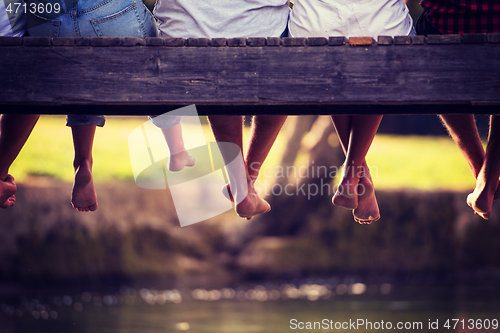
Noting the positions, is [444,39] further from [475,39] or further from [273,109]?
[273,109]

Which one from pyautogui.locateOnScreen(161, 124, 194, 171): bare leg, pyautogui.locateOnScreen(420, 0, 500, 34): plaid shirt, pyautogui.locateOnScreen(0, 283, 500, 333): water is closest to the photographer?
pyautogui.locateOnScreen(420, 0, 500, 34): plaid shirt

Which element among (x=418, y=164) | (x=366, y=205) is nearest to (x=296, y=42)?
(x=366, y=205)

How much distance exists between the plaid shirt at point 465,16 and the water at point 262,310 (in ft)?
10.0

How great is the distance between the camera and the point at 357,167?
5.92 ft

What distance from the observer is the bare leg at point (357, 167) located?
1726 millimetres

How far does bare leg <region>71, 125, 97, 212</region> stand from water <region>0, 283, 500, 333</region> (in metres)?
2.46

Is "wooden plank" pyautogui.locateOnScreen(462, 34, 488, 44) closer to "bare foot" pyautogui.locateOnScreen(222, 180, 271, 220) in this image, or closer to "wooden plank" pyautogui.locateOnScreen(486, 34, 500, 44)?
"wooden plank" pyautogui.locateOnScreen(486, 34, 500, 44)

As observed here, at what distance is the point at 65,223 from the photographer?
5.68 metres

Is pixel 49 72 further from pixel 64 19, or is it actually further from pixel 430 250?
pixel 430 250

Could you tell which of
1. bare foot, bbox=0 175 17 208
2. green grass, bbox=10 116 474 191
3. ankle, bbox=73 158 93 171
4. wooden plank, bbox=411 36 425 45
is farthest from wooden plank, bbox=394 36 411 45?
green grass, bbox=10 116 474 191

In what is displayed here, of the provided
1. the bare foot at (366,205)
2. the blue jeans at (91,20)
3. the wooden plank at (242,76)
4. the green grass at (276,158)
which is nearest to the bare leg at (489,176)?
the bare foot at (366,205)

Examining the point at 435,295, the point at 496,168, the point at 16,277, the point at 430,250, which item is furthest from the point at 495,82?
the point at 16,277

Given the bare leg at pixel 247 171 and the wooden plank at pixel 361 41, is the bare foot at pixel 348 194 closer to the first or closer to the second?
the bare leg at pixel 247 171

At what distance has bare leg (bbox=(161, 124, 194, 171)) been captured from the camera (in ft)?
6.74
